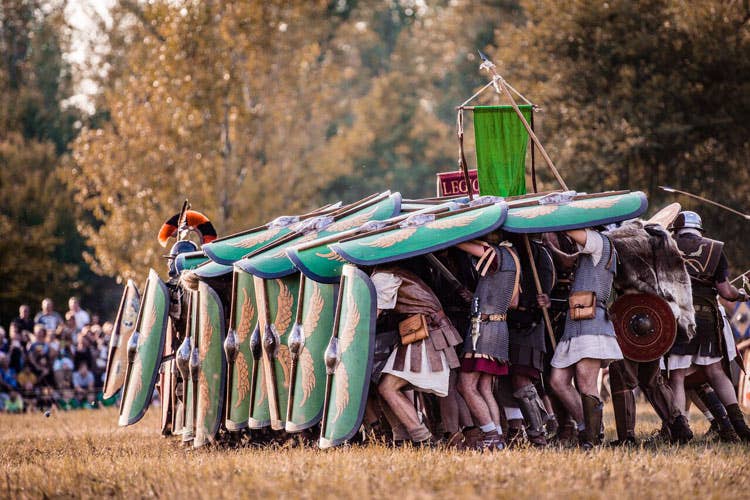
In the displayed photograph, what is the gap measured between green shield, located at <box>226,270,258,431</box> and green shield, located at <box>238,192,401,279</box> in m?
0.32

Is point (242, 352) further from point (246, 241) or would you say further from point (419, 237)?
point (419, 237)

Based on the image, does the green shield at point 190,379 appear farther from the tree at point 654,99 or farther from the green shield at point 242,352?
the tree at point 654,99

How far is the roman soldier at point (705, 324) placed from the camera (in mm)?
9250

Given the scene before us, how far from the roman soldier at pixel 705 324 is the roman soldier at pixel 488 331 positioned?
1.67 m

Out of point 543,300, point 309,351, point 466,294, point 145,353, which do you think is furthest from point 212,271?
point 543,300

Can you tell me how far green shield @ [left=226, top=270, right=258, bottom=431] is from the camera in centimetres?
981

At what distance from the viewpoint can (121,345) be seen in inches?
452

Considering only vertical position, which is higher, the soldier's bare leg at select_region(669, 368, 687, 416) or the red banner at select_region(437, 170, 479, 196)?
the red banner at select_region(437, 170, 479, 196)

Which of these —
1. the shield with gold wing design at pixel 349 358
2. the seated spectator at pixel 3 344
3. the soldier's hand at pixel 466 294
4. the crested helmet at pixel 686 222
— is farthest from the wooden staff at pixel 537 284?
the seated spectator at pixel 3 344

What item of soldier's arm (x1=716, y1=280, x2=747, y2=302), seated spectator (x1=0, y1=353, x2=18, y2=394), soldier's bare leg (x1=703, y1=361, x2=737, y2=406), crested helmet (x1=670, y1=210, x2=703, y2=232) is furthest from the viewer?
seated spectator (x1=0, y1=353, x2=18, y2=394)

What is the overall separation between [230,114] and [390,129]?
1869 cm

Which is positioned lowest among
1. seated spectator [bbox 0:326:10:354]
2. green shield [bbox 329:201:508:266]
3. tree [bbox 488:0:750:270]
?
seated spectator [bbox 0:326:10:354]

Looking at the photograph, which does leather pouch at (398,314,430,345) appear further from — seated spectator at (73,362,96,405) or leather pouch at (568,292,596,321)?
seated spectator at (73,362,96,405)

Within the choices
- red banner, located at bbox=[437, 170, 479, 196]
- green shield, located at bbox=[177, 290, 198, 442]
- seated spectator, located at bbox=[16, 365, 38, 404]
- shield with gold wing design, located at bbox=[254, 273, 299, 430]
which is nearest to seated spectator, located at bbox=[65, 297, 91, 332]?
seated spectator, located at bbox=[16, 365, 38, 404]
